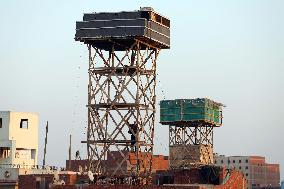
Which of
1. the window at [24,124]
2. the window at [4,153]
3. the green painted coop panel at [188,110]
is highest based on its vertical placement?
the green painted coop panel at [188,110]

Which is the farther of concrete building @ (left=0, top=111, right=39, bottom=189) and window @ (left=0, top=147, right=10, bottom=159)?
window @ (left=0, top=147, right=10, bottom=159)

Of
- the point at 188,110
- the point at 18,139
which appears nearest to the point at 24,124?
the point at 18,139

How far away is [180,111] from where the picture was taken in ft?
299

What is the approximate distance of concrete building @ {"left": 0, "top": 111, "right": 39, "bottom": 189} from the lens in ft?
256

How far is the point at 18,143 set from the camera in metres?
80.4

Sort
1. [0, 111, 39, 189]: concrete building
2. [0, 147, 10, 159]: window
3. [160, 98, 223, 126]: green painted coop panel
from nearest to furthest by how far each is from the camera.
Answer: [0, 111, 39, 189]: concrete building, [0, 147, 10, 159]: window, [160, 98, 223, 126]: green painted coop panel

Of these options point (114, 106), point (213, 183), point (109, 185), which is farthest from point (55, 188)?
point (213, 183)

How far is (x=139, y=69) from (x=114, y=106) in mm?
4474

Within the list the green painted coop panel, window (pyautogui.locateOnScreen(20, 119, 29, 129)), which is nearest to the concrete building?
window (pyautogui.locateOnScreen(20, 119, 29, 129))

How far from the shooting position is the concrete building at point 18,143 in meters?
77.9

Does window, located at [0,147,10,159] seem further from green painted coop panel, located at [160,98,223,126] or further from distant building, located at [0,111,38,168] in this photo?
green painted coop panel, located at [160,98,223,126]

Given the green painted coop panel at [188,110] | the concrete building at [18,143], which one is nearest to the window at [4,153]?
the concrete building at [18,143]

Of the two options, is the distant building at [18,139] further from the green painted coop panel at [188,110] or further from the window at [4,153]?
the green painted coop panel at [188,110]

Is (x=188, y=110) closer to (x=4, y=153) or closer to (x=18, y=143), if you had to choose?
(x=18, y=143)
